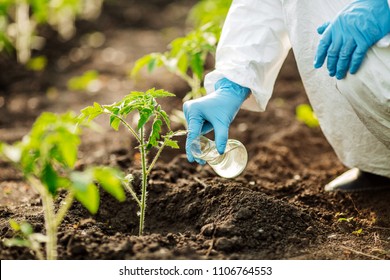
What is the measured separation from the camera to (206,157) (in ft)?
7.91

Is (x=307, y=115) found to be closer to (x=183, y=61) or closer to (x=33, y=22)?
(x=183, y=61)

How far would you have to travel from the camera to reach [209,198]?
101 inches

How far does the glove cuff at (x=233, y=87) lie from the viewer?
8.43ft

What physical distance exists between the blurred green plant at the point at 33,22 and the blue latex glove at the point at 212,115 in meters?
2.52

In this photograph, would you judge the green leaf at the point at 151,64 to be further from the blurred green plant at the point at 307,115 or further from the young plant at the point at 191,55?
the blurred green plant at the point at 307,115

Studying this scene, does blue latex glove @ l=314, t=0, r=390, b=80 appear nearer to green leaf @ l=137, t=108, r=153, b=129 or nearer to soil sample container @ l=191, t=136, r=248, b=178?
soil sample container @ l=191, t=136, r=248, b=178

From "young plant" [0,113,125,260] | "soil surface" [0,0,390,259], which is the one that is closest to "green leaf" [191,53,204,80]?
"soil surface" [0,0,390,259]

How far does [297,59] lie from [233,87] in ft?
1.15

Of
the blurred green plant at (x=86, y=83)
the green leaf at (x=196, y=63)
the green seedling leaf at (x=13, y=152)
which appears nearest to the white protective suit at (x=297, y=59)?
the green leaf at (x=196, y=63)

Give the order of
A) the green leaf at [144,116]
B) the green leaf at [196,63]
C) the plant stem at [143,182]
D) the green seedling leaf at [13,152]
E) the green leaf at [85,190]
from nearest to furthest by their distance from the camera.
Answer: the green leaf at [85,190] → the green seedling leaf at [13,152] → the green leaf at [144,116] → the plant stem at [143,182] → the green leaf at [196,63]

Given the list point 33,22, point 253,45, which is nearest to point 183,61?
point 253,45

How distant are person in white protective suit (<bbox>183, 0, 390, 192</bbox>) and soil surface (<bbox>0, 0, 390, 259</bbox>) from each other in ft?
0.83

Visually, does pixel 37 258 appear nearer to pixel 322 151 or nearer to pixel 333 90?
pixel 333 90

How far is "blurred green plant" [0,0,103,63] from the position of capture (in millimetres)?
4633
